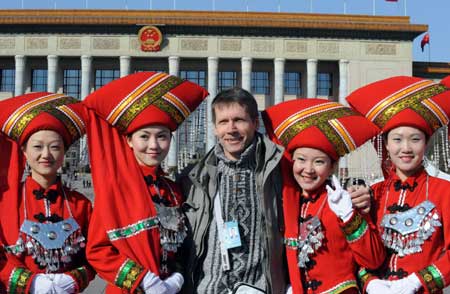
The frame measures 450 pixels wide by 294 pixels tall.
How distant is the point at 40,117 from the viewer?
370cm

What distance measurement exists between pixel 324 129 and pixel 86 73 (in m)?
34.3

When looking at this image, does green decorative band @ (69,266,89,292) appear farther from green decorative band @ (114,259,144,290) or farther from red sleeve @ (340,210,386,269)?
red sleeve @ (340,210,386,269)

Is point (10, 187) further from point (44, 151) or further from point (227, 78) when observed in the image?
point (227, 78)

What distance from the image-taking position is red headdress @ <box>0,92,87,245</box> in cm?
363

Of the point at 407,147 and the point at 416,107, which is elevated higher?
the point at 416,107

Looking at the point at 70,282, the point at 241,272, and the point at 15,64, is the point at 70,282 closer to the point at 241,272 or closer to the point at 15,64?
the point at 241,272

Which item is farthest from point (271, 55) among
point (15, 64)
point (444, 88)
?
point (444, 88)

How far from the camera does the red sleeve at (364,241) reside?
3369 mm

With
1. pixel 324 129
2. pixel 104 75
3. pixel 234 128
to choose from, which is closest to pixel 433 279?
pixel 324 129

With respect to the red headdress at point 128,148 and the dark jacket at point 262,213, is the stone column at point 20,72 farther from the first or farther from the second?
the dark jacket at point 262,213

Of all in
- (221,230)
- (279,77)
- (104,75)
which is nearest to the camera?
(221,230)

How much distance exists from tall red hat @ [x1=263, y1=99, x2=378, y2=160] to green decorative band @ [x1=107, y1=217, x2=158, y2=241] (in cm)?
102

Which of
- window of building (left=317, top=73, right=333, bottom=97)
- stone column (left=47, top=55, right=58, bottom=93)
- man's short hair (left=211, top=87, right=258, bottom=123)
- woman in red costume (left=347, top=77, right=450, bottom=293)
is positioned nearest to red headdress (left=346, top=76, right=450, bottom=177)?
woman in red costume (left=347, top=77, right=450, bottom=293)

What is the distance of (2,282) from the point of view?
11.3 ft
